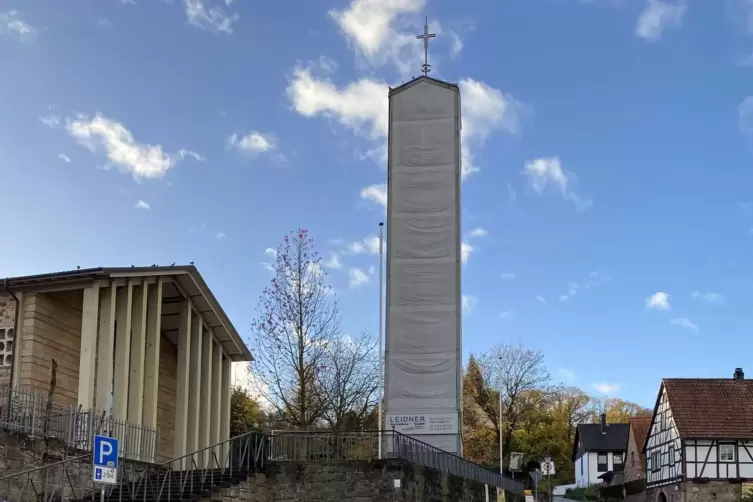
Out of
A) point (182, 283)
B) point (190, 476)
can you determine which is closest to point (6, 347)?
point (190, 476)

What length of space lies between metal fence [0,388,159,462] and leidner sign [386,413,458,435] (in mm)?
10666

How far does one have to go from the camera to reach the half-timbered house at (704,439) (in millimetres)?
42625

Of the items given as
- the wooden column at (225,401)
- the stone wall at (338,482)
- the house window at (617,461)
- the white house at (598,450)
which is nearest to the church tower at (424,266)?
the wooden column at (225,401)

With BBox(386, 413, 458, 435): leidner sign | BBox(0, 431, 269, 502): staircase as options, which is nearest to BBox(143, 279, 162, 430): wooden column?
BBox(0, 431, 269, 502): staircase

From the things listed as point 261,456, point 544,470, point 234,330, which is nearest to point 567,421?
point 544,470

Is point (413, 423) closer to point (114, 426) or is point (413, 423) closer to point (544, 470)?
point (544, 470)

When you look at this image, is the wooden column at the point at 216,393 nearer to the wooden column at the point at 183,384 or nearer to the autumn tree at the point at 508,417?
the wooden column at the point at 183,384

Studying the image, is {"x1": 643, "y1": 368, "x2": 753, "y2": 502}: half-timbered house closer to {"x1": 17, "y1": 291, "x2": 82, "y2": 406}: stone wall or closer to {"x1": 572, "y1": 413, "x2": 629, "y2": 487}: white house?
{"x1": 572, "y1": 413, "x2": 629, "y2": 487}: white house

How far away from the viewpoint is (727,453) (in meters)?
42.9

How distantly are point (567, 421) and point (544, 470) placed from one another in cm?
4794

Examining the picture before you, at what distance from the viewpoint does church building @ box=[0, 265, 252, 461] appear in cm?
2181

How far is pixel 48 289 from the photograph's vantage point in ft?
72.7

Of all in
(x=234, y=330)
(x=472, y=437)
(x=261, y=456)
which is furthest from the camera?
(x=472, y=437)

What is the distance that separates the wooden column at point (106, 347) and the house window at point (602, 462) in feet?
190
